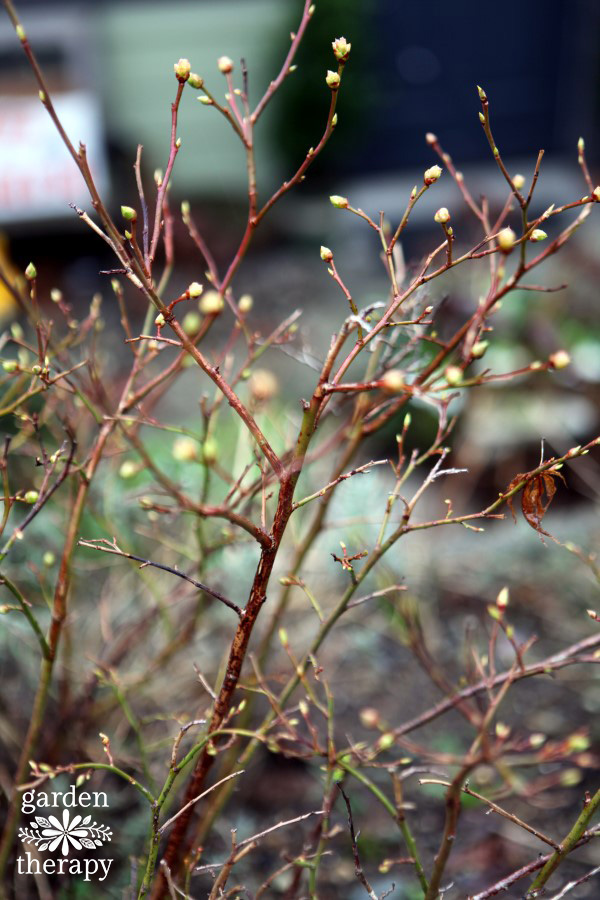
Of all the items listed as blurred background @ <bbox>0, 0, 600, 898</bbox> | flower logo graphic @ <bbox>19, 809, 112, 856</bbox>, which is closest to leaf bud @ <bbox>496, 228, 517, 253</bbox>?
blurred background @ <bbox>0, 0, 600, 898</bbox>

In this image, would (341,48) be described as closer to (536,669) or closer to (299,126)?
(536,669)

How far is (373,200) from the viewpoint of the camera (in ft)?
25.6

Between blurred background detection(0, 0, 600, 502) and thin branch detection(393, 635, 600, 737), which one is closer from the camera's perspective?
thin branch detection(393, 635, 600, 737)

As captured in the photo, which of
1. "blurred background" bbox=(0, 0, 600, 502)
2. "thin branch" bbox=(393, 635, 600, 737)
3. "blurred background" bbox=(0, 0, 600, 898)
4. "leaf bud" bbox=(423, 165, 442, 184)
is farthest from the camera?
"blurred background" bbox=(0, 0, 600, 502)

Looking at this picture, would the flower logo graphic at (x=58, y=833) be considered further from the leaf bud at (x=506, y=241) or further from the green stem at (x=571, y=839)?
the leaf bud at (x=506, y=241)

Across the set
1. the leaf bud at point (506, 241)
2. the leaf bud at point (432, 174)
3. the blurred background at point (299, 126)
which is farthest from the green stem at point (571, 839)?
the blurred background at point (299, 126)

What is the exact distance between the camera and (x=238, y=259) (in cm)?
137

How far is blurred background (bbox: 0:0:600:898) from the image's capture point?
2688mm

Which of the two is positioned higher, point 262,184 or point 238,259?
point 238,259

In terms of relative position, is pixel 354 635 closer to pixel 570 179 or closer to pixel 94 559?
pixel 94 559

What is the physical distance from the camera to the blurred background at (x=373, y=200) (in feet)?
8.82

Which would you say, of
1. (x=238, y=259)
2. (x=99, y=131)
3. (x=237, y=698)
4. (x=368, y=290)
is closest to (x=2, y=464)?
(x=238, y=259)

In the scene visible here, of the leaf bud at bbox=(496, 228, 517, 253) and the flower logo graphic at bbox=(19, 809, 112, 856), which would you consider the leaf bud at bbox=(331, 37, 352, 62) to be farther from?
the flower logo graphic at bbox=(19, 809, 112, 856)

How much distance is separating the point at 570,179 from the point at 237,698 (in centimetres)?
690
